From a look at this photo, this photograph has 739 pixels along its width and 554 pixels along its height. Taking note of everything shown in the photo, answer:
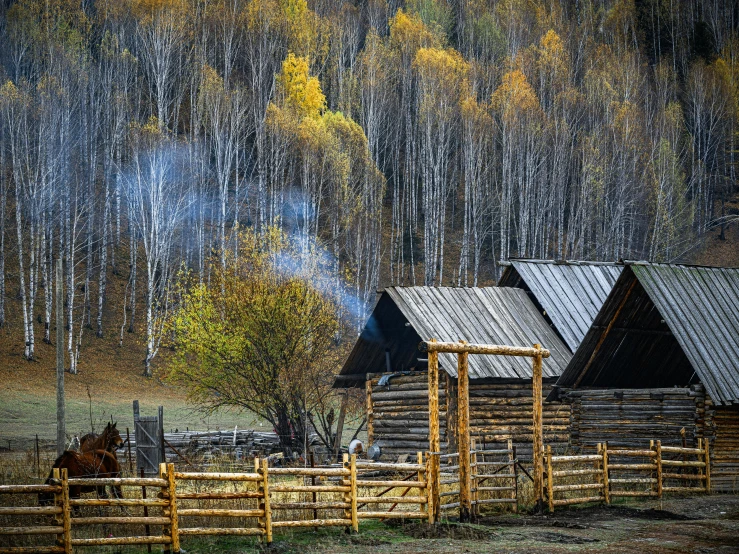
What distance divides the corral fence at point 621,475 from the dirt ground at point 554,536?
599 mm

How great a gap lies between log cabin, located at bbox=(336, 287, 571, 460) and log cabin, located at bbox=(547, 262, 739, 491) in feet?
5.04

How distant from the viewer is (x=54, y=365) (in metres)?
40.4

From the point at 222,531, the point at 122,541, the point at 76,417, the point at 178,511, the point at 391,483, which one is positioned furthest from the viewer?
the point at 76,417

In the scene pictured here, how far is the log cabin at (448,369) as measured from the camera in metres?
26.5

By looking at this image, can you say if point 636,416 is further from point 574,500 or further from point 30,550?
point 30,550

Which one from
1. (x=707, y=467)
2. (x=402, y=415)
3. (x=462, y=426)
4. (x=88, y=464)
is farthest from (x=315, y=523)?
(x=402, y=415)

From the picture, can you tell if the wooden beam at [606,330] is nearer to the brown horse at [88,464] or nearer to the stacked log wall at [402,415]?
the stacked log wall at [402,415]

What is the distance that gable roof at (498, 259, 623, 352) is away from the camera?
1152 inches

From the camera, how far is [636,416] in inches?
947

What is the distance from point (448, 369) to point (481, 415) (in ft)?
8.28

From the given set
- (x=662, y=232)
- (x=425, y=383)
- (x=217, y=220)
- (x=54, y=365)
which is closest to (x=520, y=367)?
(x=425, y=383)

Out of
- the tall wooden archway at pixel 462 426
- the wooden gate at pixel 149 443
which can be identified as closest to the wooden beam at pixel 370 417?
the wooden gate at pixel 149 443

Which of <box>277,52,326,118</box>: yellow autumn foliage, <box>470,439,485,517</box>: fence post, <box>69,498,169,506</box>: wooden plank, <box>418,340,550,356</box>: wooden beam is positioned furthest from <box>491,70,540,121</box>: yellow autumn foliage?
<box>69,498,169,506</box>: wooden plank

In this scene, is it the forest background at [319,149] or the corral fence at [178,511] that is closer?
the corral fence at [178,511]
